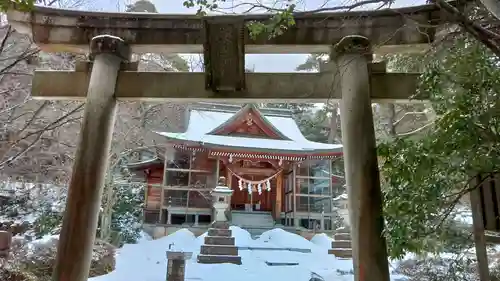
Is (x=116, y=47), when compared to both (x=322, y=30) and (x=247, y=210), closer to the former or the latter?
(x=322, y=30)

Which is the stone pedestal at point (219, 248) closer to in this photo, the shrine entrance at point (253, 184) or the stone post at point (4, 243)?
the shrine entrance at point (253, 184)


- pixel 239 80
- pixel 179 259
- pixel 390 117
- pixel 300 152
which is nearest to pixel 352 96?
pixel 239 80

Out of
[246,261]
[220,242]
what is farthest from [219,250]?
[246,261]

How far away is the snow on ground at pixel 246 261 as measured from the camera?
9.39 meters

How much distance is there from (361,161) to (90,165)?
247 centimetres

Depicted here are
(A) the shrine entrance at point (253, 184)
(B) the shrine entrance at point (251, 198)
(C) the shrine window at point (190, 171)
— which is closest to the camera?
(C) the shrine window at point (190, 171)

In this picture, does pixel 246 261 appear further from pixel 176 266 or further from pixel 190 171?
pixel 190 171

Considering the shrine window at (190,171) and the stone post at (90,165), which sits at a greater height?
the shrine window at (190,171)

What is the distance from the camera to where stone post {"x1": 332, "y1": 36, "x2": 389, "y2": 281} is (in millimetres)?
3031

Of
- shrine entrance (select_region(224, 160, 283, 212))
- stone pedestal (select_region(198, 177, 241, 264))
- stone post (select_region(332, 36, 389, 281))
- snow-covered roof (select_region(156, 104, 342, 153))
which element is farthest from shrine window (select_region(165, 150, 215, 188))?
stone post (select_region(332, 36, 389, 281))

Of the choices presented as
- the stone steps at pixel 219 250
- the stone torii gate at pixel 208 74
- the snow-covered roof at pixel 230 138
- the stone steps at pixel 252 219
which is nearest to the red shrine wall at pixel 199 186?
the stone steps at pixel 252 219

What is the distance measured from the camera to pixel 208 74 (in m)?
3.81

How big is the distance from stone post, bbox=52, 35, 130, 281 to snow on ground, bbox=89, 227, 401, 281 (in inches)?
222

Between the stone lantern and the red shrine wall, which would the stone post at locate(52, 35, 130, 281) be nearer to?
the stone lantern
